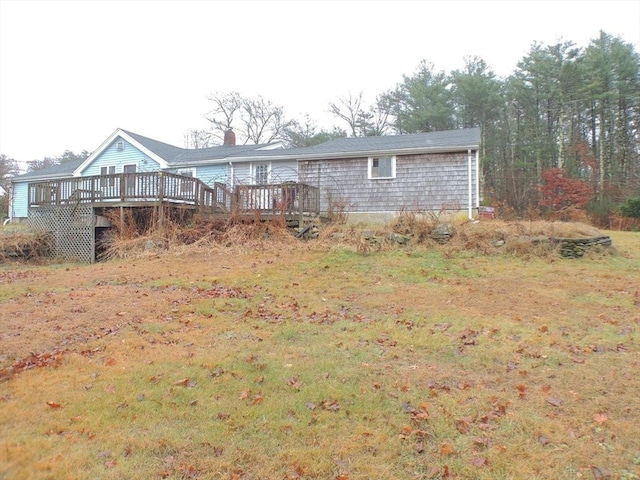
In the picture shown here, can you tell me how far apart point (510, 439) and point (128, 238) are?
1279 centimetres

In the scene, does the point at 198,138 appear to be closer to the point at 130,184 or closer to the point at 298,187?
the point at 130,184

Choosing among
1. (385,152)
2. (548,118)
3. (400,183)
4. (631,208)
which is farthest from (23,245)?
(548,118)

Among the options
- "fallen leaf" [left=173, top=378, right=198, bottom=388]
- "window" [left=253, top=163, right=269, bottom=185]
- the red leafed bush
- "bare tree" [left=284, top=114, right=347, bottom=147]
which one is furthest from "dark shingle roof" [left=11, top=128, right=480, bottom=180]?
"bare tree" [left=284, top=114, right=347, bottom=147]

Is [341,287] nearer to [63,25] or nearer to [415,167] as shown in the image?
[415,167]

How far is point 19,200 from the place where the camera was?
25000 millimetres

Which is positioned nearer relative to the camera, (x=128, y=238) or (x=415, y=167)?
(x=128, y=238)

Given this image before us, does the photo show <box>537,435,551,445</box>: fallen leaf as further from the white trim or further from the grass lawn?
the white trim

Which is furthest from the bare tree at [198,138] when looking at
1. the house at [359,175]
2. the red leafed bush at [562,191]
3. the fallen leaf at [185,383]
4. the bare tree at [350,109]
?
the fallen leaf at [185,383]

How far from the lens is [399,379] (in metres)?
3.92

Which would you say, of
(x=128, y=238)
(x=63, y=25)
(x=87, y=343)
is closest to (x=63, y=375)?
(x=87, y=343)

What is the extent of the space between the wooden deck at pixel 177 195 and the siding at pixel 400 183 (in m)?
1.56

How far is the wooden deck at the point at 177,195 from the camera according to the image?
43.0 feet

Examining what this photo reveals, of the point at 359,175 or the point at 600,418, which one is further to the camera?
the point at 359,175

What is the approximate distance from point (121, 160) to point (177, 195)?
9.66m
